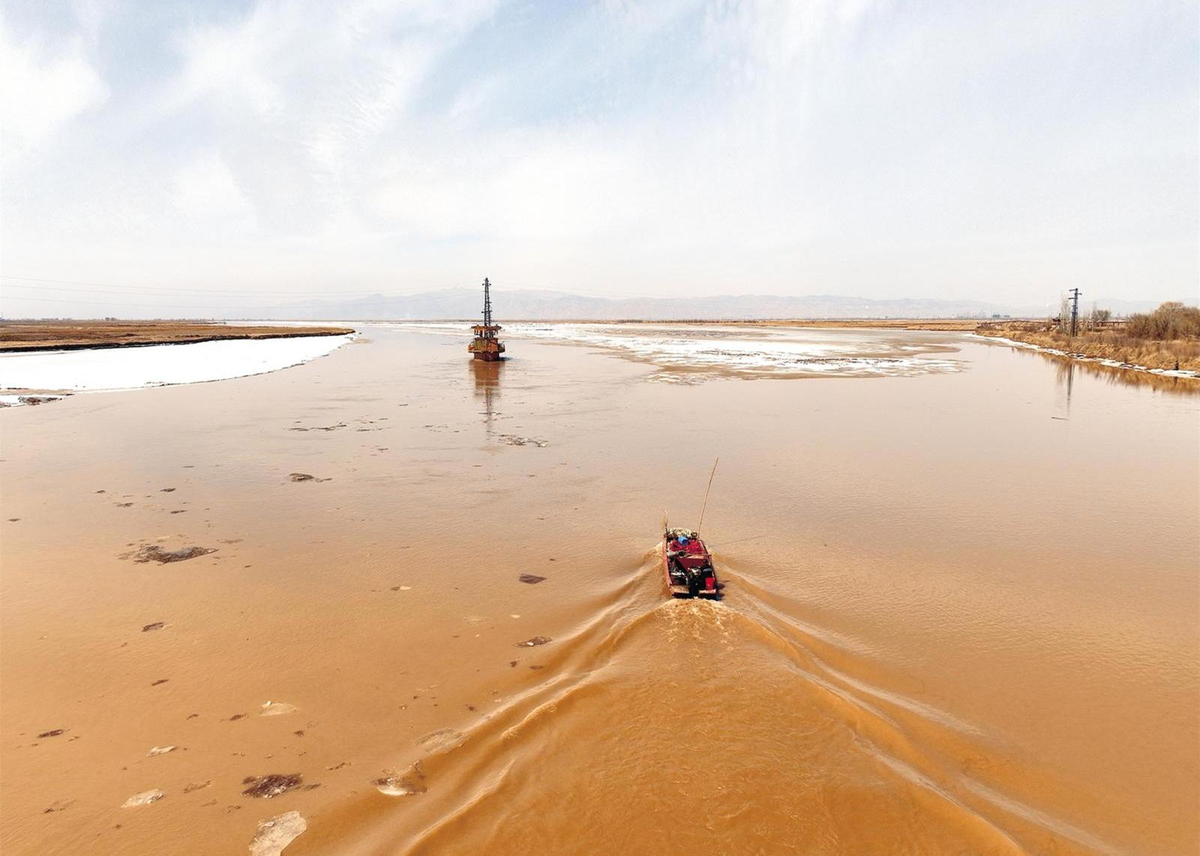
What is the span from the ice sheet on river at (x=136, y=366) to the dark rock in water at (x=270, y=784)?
123 feet

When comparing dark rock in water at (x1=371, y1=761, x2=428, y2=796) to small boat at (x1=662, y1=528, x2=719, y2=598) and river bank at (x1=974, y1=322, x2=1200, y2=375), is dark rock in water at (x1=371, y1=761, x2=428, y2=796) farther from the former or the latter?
river bank at (x1=974, y1=322, x2=1200, y2=375)

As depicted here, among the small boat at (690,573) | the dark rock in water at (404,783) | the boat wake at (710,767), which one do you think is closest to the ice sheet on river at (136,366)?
the small boat at (690,573)

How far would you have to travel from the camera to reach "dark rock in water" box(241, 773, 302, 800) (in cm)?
565

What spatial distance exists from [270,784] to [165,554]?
25.6ft

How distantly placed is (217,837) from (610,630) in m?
4.93

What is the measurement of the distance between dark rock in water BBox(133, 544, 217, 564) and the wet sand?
10 cm

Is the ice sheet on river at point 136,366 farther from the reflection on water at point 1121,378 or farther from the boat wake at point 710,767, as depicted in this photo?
the reflection on water at point 1121,378

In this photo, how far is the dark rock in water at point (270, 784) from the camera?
565 cm

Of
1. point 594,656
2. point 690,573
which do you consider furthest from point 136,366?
point 690,573

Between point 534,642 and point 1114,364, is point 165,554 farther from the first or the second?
point 1114,364

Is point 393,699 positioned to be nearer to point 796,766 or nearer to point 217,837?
point 217,837

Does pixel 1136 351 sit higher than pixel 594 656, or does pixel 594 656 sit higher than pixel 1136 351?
pixel 1136 351

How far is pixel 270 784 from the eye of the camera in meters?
5.76

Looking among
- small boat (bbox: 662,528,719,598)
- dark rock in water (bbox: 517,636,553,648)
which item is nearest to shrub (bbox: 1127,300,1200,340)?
small boat (bbox: 662,528,719,598)
